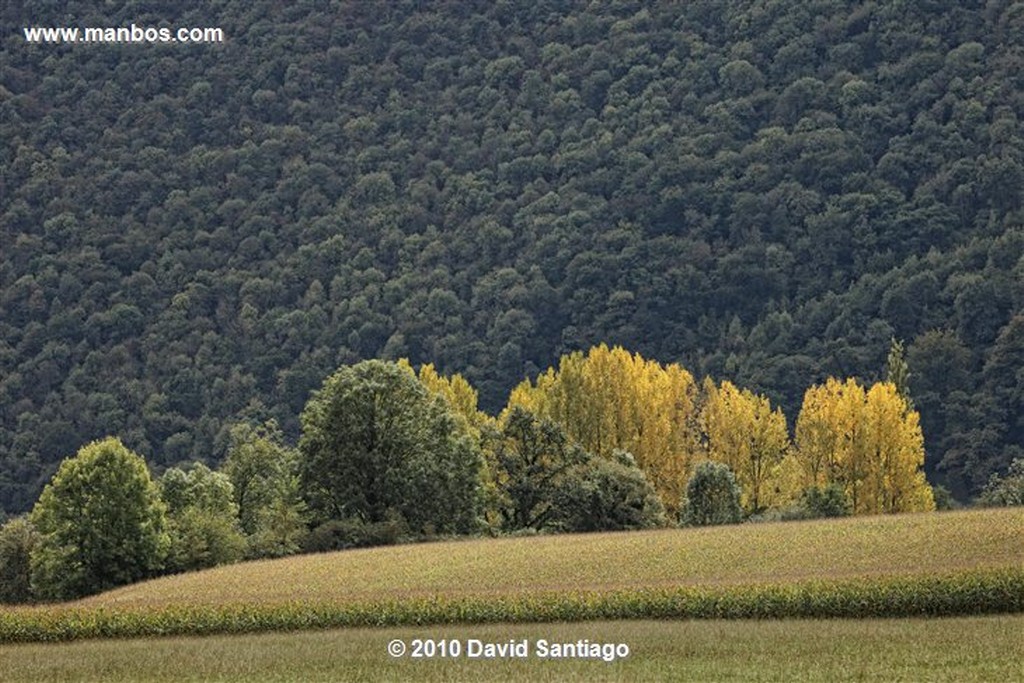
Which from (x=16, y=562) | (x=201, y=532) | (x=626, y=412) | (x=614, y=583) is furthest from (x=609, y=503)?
(x=16, y=562)

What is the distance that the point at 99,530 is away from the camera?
311 feet

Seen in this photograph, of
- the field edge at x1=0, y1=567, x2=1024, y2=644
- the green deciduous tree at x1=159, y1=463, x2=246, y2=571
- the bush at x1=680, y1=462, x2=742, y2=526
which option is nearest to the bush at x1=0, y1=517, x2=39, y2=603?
the green deciduous tree at x1=159, y1=463, x2=246, y2=571

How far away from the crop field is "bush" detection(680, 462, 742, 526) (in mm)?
21368

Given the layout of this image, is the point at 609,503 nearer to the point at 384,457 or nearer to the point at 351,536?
the point at 384,457

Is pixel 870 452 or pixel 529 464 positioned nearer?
pixel 529 464

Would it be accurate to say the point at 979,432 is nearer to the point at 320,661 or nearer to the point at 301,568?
the point at 301,568

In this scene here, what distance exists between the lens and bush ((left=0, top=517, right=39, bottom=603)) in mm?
106000

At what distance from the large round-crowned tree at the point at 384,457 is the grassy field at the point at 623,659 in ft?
136

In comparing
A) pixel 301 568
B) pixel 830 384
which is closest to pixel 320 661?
pixel 301 568

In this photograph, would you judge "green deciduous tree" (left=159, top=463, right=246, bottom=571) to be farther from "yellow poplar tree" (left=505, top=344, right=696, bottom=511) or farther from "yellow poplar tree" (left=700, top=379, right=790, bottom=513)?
"yellow poplar tree" (left=700, top=379, right=790, bottom=513)

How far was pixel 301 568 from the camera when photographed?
85.3 m

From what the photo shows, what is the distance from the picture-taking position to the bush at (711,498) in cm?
10944

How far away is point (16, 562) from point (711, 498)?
41.4 metres

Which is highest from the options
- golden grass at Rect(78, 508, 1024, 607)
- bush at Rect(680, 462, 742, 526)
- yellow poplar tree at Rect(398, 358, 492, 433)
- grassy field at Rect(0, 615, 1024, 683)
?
yellow poplar tree at Rect(398, 358, 492, 433)
